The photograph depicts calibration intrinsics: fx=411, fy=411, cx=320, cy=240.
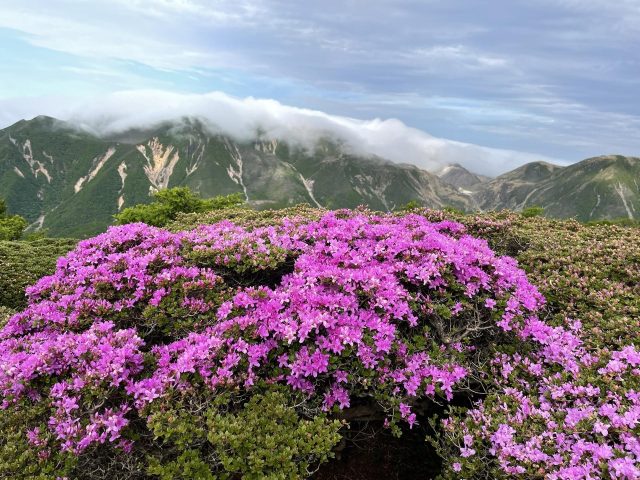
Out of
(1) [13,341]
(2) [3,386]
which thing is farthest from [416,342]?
(1) [13,341]

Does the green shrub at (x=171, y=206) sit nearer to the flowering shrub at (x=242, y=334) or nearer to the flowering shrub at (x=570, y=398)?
the flowering shrub at (x=242, y=334)

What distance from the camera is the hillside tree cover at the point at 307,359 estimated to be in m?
5.14

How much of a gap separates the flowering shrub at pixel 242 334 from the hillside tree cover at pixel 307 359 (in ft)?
0.11

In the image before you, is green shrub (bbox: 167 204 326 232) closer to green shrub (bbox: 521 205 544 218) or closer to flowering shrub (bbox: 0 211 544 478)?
flowering shrub (bbox: 0 211 544 478)

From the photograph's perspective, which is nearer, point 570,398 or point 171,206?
point 570,398

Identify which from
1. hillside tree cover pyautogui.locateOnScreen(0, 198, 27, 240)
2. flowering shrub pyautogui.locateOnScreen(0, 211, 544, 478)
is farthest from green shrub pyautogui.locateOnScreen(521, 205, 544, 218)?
hillside tree cover pyautogui.locateOnScreen(0, 198, 27, 240)

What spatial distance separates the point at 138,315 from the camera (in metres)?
7.26

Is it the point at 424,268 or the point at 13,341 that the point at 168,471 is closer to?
the point at 13,341

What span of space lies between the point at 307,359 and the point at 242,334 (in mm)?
1079

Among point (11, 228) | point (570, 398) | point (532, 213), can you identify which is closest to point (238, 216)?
point (570, 398)

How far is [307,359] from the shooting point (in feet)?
19.4

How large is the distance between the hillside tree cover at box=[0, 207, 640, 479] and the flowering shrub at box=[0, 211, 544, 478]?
0.03 m

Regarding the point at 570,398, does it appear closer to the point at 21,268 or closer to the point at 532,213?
the point at 21,268

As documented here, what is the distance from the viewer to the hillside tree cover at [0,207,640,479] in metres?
5.14
